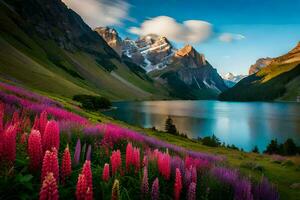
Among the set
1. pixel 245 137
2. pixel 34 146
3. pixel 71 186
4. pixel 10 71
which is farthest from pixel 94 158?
pixel 10 71

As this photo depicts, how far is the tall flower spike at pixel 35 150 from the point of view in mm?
4291

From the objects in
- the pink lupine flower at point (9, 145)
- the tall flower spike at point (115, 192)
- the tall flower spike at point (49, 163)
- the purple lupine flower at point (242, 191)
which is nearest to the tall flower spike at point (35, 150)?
the pink lupine flower at point (9, 145)

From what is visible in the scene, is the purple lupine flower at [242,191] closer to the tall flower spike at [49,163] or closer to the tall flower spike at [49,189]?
the tall flower spike at [49,163]

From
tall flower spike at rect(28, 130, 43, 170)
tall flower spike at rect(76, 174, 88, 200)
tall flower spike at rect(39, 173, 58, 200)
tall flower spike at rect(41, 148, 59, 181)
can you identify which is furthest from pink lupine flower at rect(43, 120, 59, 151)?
tall flower spike at rect(39, 173, 58, 200)

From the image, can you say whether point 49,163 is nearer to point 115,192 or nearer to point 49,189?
point 49,189

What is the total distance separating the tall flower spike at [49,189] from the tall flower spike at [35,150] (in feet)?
4.62

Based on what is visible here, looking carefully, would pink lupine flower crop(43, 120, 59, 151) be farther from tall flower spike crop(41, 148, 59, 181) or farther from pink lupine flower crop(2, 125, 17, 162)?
tall flower spike crop(41, 148, 59, 181)

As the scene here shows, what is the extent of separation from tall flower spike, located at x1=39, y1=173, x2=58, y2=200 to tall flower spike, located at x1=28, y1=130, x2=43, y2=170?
1.41m

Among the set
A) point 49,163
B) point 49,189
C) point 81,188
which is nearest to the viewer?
point 49,189

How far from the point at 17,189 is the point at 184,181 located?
3395mm

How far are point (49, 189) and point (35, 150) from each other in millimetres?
1723

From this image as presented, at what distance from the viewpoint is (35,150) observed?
452cm

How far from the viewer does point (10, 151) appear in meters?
4.29

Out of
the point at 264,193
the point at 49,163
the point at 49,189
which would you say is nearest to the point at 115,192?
the point at 49,163
